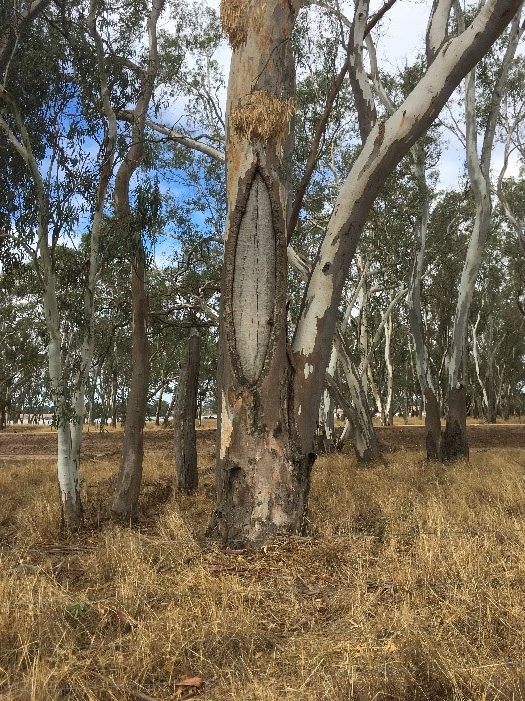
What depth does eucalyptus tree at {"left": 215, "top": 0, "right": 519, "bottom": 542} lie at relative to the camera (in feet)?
15.2

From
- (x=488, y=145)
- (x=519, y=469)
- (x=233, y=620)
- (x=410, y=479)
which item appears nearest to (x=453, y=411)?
(x=519, y=469)

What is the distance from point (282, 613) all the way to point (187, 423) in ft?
20.1

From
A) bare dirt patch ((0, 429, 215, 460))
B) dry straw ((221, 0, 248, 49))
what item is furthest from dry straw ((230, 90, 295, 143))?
bare dirt patch ((0, 429, 215, 460))

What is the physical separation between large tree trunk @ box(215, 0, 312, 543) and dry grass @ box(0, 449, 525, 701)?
33cm

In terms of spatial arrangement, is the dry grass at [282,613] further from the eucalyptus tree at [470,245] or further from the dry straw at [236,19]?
the eucalyptus tree at [470,245]

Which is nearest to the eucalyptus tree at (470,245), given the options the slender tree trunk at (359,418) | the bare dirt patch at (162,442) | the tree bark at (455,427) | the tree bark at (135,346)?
the tree bark at (455,427)

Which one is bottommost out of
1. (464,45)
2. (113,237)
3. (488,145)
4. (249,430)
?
(249,430)

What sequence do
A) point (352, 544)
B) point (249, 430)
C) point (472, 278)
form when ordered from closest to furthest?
point (352, 544) → point (249, 430) → point (472, 278)

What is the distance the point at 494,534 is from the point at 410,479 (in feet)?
14.3

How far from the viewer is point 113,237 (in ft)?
23.0

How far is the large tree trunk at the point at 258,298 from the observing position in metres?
4.61

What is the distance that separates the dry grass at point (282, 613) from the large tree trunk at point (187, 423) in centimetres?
371

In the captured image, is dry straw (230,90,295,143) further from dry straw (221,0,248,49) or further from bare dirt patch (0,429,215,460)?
bare dirt patch (0,429,215,460)

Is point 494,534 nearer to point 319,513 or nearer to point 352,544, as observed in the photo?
point 352,544
